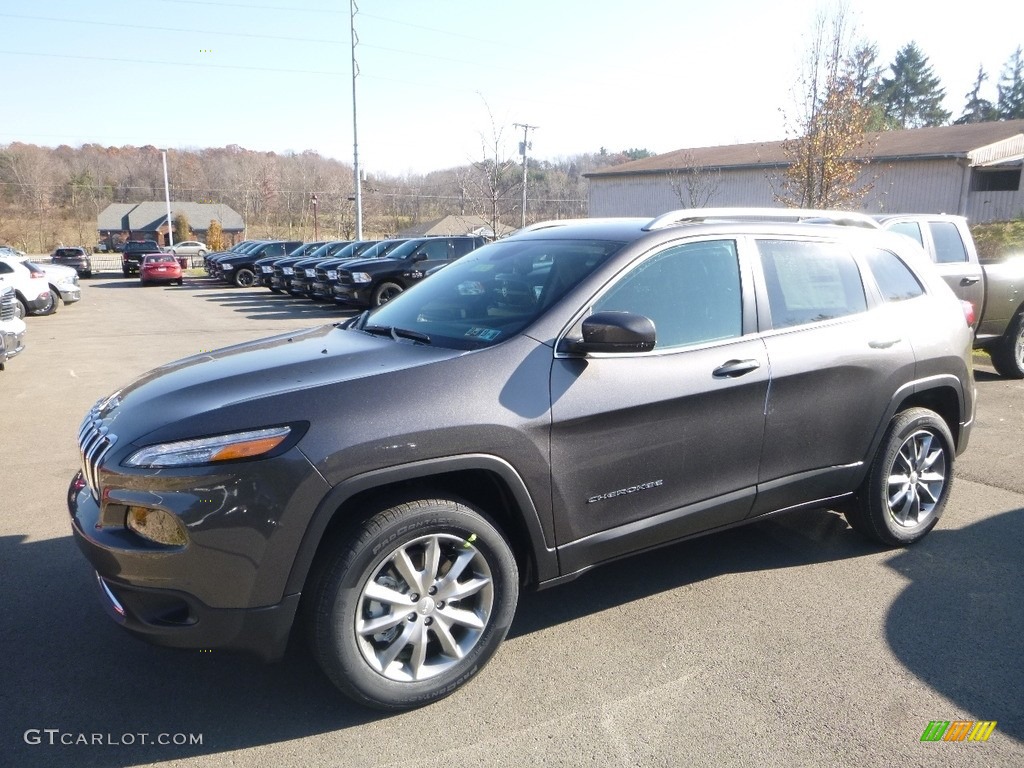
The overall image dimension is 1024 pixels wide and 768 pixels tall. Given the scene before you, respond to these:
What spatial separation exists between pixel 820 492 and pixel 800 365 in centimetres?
72

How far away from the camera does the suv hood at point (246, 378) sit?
9.43ft

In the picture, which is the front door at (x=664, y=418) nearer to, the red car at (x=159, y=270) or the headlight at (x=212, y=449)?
the headlight at (x=212, y=449)

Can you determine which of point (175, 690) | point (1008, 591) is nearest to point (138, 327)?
point (175, 690)

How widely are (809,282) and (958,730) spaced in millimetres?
2214

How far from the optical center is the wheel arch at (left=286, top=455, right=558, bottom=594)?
2787mm

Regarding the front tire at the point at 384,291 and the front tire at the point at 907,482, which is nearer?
the front tire at the point at 907,482

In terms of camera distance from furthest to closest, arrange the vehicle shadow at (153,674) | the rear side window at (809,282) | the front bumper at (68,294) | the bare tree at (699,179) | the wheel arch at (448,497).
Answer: the bare tree at (699,179)
the front bumper at (68,294)
the rear side window at (809,282)
the vehicle shadow at (153,674)
the wheel arch at (448,497)

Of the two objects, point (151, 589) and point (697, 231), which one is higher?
point (697, 231)

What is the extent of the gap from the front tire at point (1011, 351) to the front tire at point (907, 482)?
603cm

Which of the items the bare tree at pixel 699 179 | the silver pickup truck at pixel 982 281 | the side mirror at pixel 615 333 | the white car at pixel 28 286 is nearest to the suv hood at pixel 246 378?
the side mirror at pixel 615 333

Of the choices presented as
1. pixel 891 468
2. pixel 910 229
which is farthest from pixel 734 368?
pixel 910 229

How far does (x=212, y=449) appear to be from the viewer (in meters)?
2.72

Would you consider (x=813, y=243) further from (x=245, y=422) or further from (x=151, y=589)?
(x=151, y=589)

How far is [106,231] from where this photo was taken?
90625 millimetres
